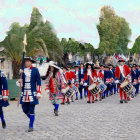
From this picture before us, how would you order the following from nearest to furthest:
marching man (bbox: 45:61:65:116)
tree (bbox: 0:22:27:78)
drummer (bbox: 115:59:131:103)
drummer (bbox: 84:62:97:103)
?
marching man (bbox: 45:61:65:116) < drummer (bbox: 115:59:131:103) < drummer (bbox: 84:62:97:103) < tree (bbox: 0:22:27:78)

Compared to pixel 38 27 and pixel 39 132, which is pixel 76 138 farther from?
pixel 38 27

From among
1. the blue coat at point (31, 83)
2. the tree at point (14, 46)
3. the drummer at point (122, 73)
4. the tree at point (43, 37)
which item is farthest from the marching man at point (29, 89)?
the tree at point (43, 37)

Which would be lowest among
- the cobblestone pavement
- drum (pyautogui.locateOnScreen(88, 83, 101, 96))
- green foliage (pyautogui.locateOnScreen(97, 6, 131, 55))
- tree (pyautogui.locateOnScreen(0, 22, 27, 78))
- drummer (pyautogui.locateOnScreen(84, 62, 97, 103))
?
the cobblestone pavement

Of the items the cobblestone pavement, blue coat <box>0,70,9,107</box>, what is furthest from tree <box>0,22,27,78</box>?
blue coat <box>0,70,9,107</box>

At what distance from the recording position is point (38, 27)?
63.3 ft

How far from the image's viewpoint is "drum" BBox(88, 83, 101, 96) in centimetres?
1462

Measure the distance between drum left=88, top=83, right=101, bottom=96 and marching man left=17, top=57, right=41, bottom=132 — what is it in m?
6.60

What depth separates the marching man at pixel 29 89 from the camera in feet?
26.3

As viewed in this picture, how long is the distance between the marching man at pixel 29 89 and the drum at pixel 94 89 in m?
6.60

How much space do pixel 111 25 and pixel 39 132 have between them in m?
59.3

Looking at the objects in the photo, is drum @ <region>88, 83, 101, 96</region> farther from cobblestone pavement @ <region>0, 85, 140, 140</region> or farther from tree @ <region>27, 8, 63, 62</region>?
tree @ <region>27, 8, 63, 62</region>

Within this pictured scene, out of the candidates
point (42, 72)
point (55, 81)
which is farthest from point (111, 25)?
point (55, 81)

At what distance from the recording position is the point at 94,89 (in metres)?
14.8

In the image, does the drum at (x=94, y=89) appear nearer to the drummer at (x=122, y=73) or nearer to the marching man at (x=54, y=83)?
the drummer at (x=122, y=73)
